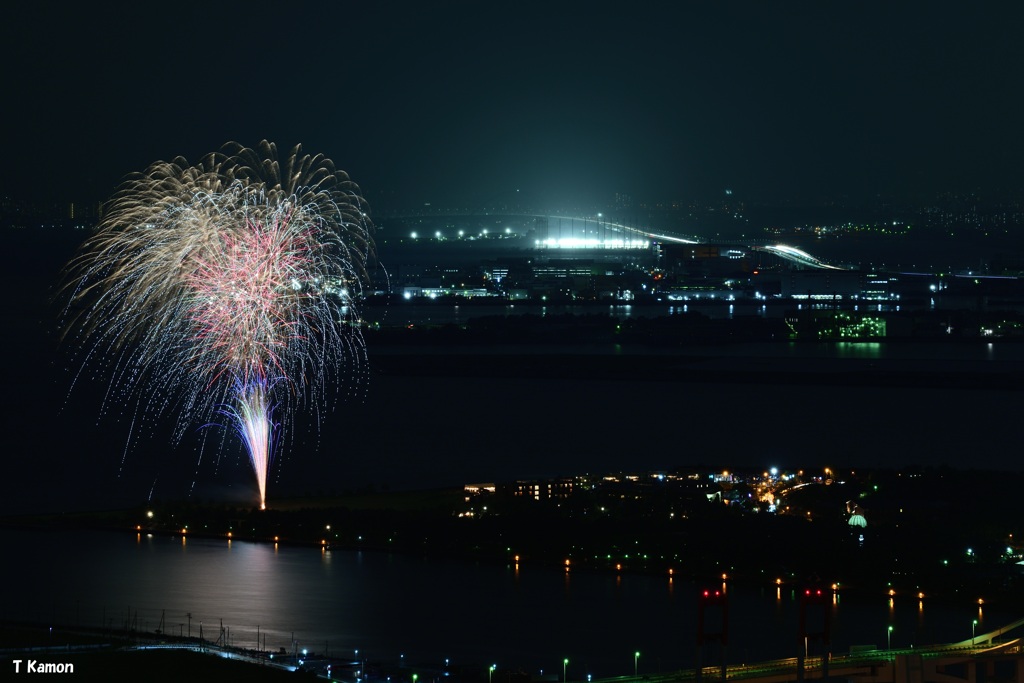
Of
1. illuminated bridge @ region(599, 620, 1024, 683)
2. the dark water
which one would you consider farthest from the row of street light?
illuminated bridge @ region(599, 620, 1024, 683)

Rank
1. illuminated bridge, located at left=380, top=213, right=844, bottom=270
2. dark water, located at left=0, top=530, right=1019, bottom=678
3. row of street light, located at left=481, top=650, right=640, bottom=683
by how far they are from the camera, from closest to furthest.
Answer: row of street light, located at left=481, top=650, right=640, bottom=683, dark water, located at left=0, top=530, right=1019, bottom=678, illuminated bridge, located at left=380, top=213, right=844, bottom=270

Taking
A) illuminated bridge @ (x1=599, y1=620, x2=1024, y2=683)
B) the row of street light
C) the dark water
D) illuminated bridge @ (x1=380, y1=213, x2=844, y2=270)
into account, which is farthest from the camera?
illuminated bridge @ (x1=380, y1=213, x2=844, y2=270)

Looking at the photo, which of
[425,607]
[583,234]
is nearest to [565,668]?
[425,607]

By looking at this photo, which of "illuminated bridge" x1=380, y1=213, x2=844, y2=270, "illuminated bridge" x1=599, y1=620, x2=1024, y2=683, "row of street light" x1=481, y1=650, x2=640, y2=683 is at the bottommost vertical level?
"row of street light" x1=481, y1=650, x2=640, y2=683

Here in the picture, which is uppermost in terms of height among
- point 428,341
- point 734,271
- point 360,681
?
point 734,271

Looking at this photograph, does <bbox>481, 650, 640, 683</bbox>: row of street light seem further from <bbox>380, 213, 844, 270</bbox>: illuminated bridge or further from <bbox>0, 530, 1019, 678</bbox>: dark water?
<bbox>380, 213, 844, 270</bbox>: illuminated bridge

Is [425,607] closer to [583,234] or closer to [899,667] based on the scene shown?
[899,667]

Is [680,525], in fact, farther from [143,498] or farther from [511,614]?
[143,498]

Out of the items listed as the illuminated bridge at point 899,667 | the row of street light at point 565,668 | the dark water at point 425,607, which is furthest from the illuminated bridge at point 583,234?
the illuminated bridge at point 899,667

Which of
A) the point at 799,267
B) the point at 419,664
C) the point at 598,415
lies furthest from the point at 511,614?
the point at 799,267
